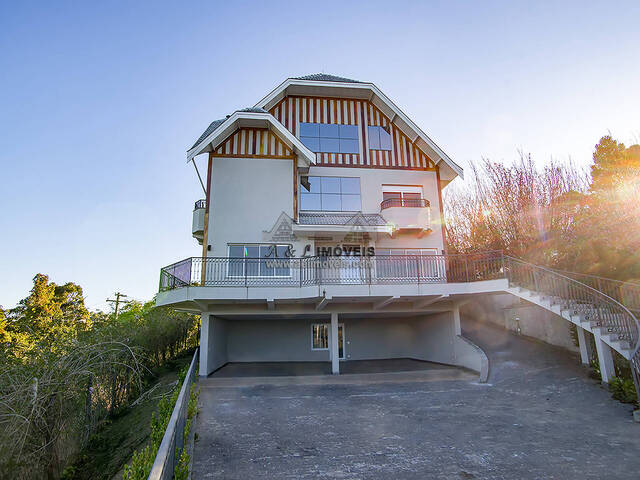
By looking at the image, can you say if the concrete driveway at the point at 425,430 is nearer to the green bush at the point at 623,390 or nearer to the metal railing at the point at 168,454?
the green bush at the point at 623,390

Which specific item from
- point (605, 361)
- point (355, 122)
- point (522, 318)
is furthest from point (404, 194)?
point (605, 361)

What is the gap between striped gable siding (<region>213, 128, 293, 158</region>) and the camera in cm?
1627

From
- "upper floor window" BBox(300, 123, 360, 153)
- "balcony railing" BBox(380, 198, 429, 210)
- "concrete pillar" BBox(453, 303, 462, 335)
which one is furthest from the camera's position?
"upper floor window" BBox(300, 123, 360, 153)

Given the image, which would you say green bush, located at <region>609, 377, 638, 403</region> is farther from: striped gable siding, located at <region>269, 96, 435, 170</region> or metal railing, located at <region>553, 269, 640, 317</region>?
striped gable siding, located at <region>269, 96, 435, 170</region>

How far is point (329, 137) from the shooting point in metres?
17.9

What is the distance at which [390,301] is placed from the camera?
14312 millimetres

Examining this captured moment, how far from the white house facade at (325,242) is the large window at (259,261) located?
52mm

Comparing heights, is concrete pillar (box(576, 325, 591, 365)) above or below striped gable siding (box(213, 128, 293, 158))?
below

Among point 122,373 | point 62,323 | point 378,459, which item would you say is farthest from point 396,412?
point 62,323

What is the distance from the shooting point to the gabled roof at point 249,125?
15.3 metres

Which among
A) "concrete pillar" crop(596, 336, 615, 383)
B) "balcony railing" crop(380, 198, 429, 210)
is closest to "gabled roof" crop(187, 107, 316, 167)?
"balcony railing" crop(380, 198, 429, 210)

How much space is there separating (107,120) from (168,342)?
12.0 meters

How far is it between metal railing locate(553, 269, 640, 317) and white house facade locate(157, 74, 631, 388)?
268 centimetres

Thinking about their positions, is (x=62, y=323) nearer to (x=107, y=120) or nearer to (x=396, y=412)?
(x=107, y=120)
